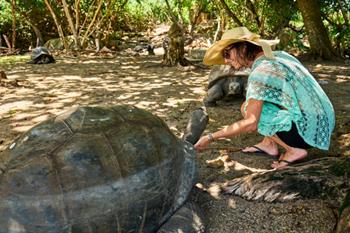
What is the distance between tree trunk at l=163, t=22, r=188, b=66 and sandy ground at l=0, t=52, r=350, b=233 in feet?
0.75

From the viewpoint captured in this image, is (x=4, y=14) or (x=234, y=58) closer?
(x=234, y=58)

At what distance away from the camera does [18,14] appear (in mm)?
12953

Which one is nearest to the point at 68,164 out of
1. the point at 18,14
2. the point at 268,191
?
the point at 268,191

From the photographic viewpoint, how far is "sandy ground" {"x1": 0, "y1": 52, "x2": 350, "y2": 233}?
2402 millimetres

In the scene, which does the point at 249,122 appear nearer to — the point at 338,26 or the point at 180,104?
the point at 180,104

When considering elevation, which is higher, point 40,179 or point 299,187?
point 40,179

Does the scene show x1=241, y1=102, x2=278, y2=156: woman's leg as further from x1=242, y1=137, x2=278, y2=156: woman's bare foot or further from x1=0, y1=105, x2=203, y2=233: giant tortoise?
x1=0, y1=105, x2=203, y2=233: giant tortoise

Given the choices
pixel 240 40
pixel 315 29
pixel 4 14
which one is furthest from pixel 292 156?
pixel 4 14

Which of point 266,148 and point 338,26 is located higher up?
point 338,26

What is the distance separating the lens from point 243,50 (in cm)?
287

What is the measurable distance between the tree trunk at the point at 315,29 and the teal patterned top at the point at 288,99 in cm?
590

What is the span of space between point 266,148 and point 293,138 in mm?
457

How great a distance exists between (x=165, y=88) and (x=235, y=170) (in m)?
3.04

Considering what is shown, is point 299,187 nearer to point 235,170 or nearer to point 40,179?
point 235,170
